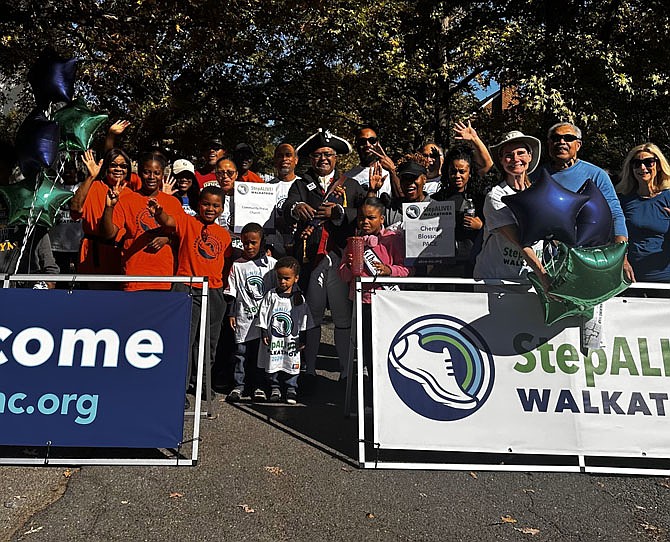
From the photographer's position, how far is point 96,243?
19.5 ft

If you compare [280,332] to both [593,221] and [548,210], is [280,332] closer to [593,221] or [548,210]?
[548,210]

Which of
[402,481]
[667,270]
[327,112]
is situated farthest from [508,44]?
[402,481]

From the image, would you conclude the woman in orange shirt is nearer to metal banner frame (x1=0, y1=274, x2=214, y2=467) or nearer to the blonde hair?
metal banner frame (x1=0, y1=274, x2=214, y2=467)

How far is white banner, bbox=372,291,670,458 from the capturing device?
4473 mm

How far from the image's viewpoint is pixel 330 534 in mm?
3514

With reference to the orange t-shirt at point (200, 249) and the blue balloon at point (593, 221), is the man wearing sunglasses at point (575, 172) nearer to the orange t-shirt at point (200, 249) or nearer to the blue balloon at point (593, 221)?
the blue balloon at point (593, 221)

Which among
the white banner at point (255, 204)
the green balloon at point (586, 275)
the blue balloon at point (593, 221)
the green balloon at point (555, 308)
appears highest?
the white banner at point (255, 204)

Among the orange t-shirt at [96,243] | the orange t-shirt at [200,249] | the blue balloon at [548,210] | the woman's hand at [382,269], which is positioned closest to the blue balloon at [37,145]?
the orange t-shirt at [96,243]

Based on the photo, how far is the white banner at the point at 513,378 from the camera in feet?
14.7

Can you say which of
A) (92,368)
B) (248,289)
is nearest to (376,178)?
(248,289)

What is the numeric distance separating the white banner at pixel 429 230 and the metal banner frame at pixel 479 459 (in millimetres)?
791

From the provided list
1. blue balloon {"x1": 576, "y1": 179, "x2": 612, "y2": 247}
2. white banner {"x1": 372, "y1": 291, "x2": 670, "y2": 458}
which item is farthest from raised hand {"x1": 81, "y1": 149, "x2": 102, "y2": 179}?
blue balloon {"x1": 576, "y1": 179, "x2": 612, "y2": 247}

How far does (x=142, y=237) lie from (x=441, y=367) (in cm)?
280

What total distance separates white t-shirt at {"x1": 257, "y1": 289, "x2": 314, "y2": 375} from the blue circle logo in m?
1.42
